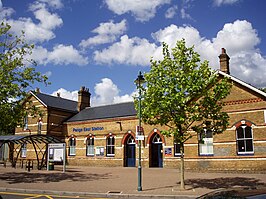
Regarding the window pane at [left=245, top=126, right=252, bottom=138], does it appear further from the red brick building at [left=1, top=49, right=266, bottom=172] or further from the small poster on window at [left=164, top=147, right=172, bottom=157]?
the small poster on window at [left=164, top=147, right=172, bottom=157]

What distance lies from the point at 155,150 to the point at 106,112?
8.28 meters

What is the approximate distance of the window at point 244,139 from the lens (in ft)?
72.3

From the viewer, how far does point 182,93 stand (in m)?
13.6

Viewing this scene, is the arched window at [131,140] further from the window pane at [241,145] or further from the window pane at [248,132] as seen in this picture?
the window pane at [248,132]

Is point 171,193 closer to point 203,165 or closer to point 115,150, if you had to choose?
point 203,165

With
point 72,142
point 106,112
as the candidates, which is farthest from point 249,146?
point 72,142

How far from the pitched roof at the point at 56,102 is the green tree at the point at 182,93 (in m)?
23.9

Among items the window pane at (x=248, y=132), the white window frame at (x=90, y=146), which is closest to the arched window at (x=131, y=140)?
the white window frame at (x=90, y=146)

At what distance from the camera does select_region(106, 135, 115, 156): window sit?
31220 millimetres

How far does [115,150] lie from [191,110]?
18286 mm

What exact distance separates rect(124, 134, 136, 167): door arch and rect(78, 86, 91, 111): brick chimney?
36.1 ft

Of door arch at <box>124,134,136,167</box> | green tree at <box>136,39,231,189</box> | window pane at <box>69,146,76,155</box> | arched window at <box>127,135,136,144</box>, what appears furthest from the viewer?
window pane at <box>69,146,76,155</box>

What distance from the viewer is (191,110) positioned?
1370cm

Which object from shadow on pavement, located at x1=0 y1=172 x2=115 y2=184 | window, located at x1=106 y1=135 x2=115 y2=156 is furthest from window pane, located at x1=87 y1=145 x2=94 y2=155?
shadow on pavement, located at x1=0 y1=172 x2=115 y2=184
